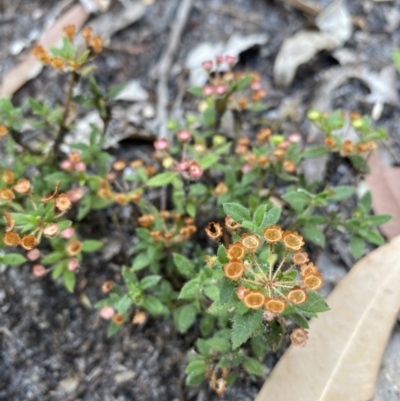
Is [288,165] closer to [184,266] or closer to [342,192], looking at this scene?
[342,192]

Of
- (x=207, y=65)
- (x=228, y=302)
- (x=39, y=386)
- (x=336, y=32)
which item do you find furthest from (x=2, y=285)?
(x=336, y=32)

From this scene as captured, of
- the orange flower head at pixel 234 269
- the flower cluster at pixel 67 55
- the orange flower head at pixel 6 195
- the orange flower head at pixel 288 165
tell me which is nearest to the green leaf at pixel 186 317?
the orange flower head at pixel 234 269

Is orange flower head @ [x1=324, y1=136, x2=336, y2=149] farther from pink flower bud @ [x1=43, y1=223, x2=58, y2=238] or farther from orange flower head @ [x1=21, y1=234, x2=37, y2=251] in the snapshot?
orange flower head @ [x1=21, y1=234, x2=37, y2=251]

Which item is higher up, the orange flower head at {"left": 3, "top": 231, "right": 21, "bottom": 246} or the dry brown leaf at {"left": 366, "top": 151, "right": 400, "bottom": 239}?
the orange flower head at {"left": 3, "top": 231, "right": 21, "bottom": 246}

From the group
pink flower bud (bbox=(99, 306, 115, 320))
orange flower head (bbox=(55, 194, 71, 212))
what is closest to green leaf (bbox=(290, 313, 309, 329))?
pink flower bud (bbox=(99, 306, 115, 320))

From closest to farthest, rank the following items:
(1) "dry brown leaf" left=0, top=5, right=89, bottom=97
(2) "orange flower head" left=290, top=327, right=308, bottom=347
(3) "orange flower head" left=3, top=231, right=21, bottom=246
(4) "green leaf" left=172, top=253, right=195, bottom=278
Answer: (2) "orange flower head" left=290, top=327, right=308, bottom=347, (3) "orange flower head" left=3, top=231, right=21, bottom=246, (4) "green leaf" left=172, top=253, right=195, bottom=278, (1) "dry brown leaf" left=0, top=5, right=89, bottom=97

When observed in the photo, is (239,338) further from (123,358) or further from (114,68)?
(114,68)
